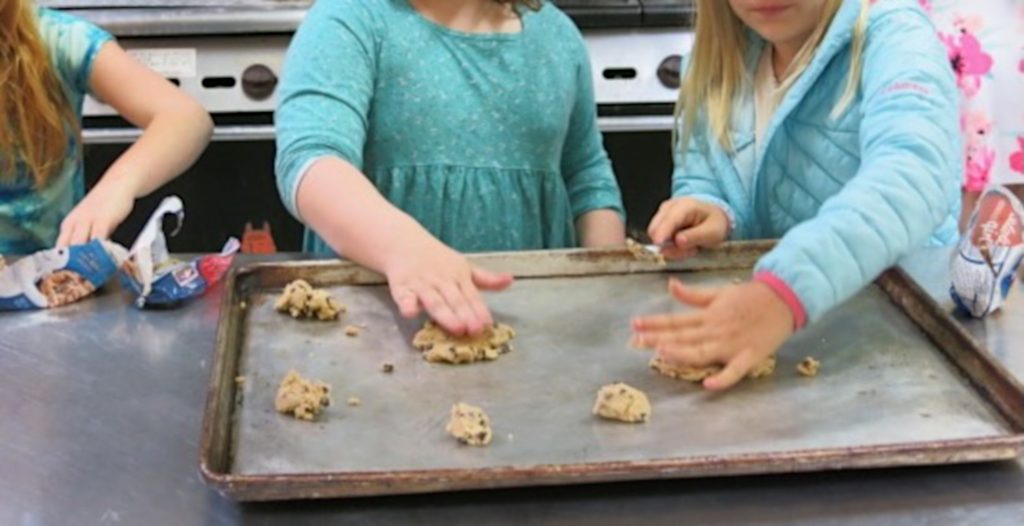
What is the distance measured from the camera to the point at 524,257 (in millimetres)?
1020

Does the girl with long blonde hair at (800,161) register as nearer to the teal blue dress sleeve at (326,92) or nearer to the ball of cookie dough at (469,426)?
the ball of cookie dough at (469,426)

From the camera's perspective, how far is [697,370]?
0.82 meters

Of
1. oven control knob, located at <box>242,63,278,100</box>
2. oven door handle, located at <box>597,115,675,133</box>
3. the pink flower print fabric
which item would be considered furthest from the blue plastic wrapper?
the pink flower print fabric

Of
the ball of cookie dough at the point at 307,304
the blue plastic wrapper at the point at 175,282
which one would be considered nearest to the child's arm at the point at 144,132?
the blue plastic wrapper at the point at 175,282

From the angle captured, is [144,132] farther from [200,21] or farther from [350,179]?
[200,21]

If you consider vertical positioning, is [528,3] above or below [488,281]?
above

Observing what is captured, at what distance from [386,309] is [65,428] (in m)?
0.27

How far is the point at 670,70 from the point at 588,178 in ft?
1.89

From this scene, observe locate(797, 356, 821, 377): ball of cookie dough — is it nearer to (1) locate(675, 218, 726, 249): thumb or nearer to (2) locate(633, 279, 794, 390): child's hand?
(2) locate(633, 279, 794, 390): child's hand

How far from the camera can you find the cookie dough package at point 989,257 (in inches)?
36.4

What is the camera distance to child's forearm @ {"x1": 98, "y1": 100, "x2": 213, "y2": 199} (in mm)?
1153

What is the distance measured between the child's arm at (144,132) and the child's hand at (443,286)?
33 centimetres

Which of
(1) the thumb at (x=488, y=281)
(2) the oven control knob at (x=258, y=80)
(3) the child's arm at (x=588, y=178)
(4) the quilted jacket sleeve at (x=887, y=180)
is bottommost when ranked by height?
(2) the oven control knob at (x=258, y=80)

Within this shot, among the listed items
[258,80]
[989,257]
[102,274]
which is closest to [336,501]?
[102,274]
